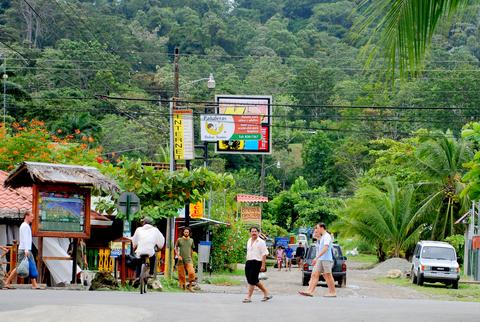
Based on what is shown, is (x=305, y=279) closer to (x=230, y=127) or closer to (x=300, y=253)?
(x=230, y=127)

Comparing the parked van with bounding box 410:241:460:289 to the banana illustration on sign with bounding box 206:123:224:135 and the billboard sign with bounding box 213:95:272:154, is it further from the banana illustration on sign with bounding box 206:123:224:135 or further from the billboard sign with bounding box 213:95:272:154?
the banana illustration on sign with bounding box 206:123:224:135

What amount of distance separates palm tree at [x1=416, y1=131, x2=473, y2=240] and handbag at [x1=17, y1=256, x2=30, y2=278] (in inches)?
1369

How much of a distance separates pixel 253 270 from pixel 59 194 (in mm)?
5677

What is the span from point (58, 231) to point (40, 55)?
69.8 metres

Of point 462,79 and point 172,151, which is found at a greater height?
point 462,79

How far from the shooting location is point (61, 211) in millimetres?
22516

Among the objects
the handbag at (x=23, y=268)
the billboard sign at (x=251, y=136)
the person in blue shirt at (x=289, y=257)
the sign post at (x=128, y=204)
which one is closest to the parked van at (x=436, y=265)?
the billboard sign at (x=251, y=136)

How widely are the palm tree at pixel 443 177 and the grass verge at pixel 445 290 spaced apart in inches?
401

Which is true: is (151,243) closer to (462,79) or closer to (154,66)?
(462,79)

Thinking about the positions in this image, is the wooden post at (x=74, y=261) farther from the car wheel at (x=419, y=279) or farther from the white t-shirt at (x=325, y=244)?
the car wheel at (x=419, y=279)

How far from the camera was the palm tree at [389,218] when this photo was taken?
54.9 m

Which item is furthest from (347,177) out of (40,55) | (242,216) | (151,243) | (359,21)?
(359,21)

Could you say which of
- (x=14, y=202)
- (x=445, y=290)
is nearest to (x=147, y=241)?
(x=14, y=202)

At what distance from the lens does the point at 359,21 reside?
8.80 metres
